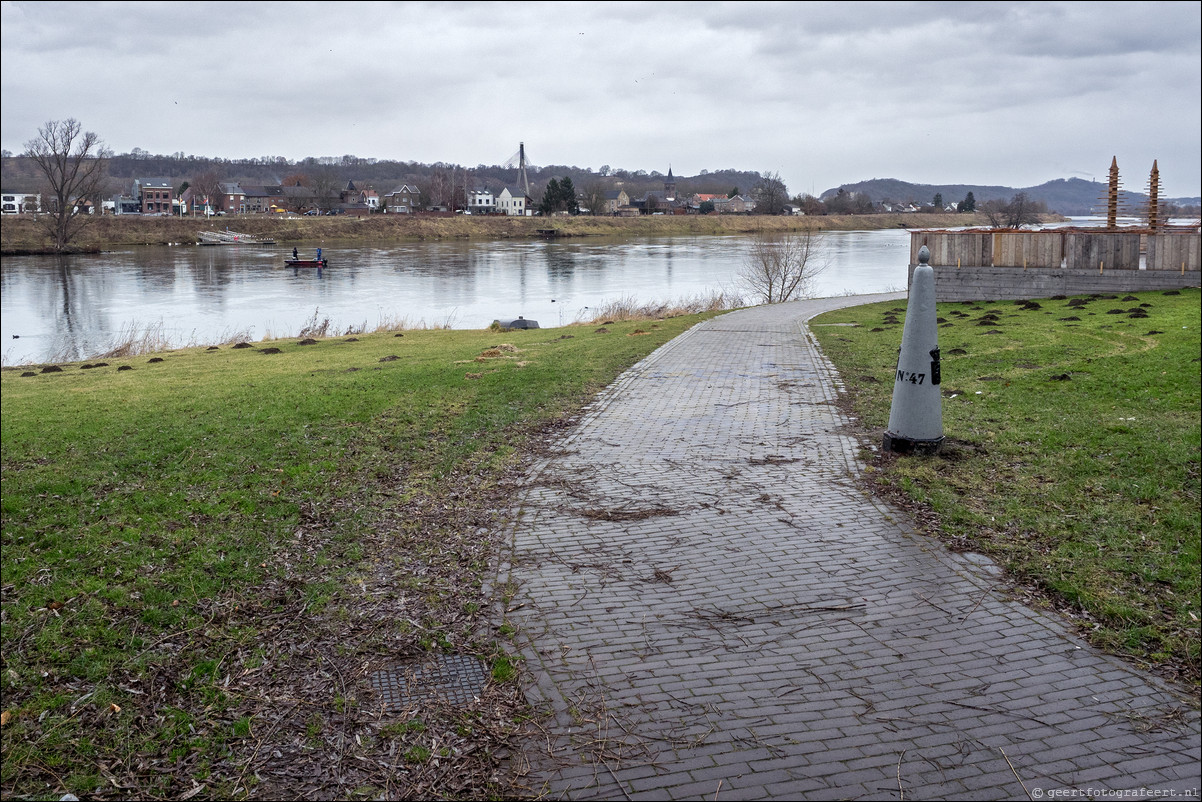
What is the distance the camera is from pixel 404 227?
88312 millimetres

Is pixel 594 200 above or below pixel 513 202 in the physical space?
below

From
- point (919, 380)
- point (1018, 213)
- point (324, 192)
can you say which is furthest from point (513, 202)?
point (919, 380)

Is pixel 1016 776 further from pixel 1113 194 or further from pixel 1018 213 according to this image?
pixel 1018 213

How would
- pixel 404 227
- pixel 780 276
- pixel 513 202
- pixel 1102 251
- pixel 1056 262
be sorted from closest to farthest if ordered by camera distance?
pixel 1102 251 → pixel 1056 262 → pixel 780 276 → pixel 404 227 → pixel 513 202

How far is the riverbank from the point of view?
7162 cm

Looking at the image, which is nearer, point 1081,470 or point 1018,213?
point 1081,470

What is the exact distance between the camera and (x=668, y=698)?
3.93 m

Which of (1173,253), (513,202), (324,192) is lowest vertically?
(1173,253)

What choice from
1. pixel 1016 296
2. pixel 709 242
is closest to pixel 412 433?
pixel 1016 296

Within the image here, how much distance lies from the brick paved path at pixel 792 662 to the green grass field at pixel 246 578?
0.44 metres

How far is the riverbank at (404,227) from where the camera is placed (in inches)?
2820

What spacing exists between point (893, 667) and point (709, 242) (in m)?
73.2

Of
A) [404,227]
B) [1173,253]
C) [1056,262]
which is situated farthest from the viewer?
[404,227]

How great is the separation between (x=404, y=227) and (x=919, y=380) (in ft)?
281
